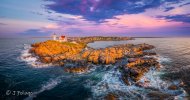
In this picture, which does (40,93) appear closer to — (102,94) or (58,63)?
(102,94)

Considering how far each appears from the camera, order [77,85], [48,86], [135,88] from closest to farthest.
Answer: [135,88], [48,86], [77,85]

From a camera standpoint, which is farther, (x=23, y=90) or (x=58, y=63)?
(x=58, y=63)

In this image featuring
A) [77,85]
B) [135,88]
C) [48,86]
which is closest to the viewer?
[135,88]

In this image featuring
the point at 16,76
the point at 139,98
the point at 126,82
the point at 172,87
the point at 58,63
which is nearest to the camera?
the point at 139,98

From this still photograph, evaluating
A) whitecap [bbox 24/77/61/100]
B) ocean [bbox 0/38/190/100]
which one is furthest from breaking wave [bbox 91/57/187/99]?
whitecap [bbox 24/77/61/100]

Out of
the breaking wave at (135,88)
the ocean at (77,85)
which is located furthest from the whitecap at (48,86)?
the breaking wave at (135,88)

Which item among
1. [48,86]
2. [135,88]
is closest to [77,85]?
[48,86]

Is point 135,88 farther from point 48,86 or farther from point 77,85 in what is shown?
point 48,86

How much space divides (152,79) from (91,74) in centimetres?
1341

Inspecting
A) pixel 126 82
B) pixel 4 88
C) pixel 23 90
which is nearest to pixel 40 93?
pixel 23 90

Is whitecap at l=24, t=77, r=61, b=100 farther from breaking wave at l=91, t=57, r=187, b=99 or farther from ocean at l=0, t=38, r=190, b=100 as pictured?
breaking wave at l=91, t=57, r=187, b=99

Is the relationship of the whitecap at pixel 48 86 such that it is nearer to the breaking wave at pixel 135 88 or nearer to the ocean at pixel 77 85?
the ocean at pixel 77 85

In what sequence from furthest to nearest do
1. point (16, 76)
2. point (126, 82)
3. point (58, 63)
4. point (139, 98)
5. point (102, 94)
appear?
point (58, 63) < point (16, 76) < point (126, 82) < point (102, 94) < point (139, 98)

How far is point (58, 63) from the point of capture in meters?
43.2
